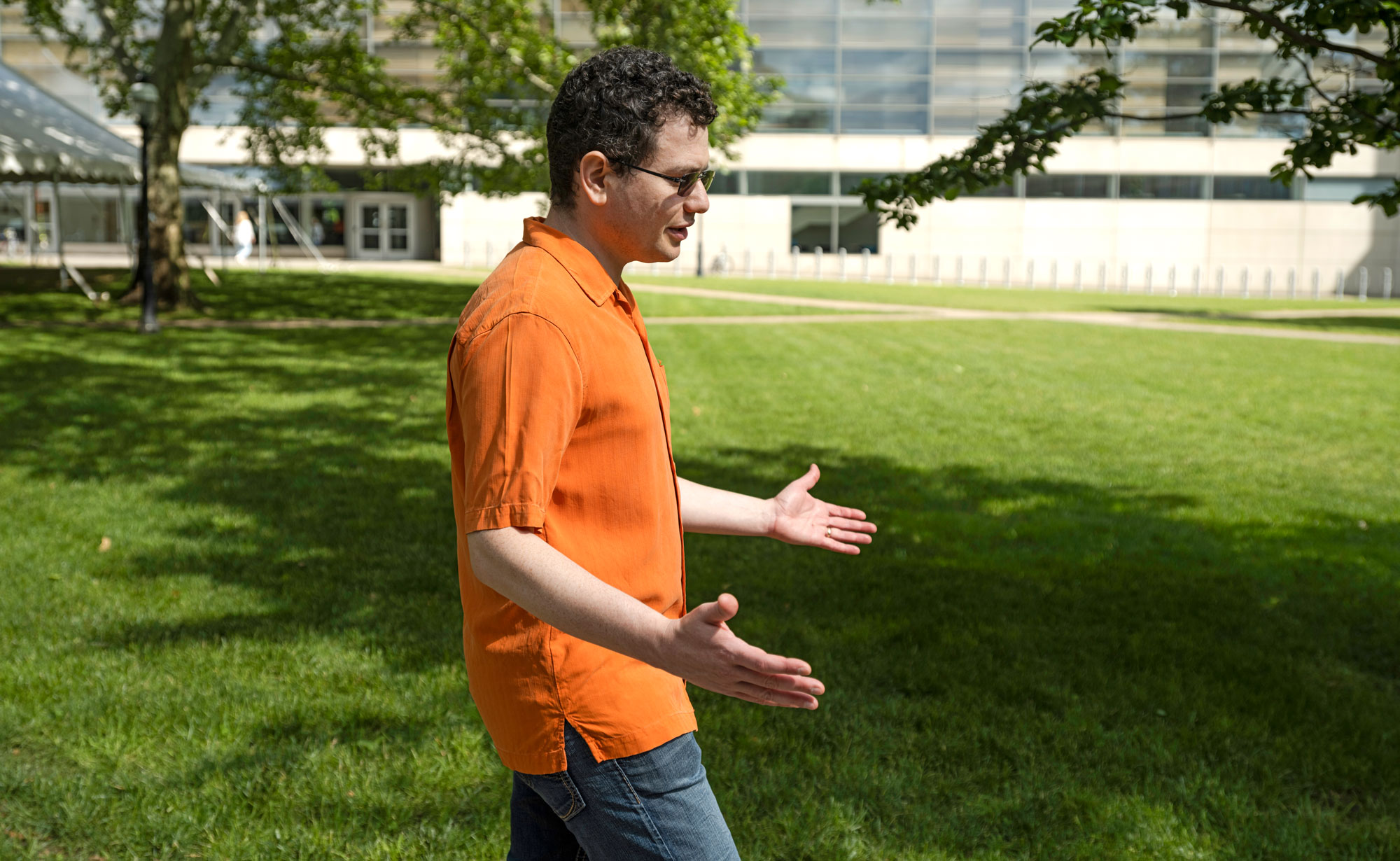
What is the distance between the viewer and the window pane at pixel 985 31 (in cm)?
4141

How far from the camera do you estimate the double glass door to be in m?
47.0

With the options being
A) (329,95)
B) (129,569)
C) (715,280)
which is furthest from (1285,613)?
(715,280)

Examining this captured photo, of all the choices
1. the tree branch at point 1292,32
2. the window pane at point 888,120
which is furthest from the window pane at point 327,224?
the tree branch at point 1292,32

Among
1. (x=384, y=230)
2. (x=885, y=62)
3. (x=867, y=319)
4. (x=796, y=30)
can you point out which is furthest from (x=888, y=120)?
(x=867, y=319)

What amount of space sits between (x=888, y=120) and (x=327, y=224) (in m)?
23.2

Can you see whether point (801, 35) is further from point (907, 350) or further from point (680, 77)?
point (680, 77)

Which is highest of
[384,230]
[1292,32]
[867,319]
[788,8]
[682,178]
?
[788,8]

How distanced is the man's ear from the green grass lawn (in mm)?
2264

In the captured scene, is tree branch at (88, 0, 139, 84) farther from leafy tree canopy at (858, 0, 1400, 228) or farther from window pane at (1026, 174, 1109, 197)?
window pane at (1026, 174, 1109, 197)

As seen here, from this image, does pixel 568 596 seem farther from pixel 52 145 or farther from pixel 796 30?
pixel 796 30

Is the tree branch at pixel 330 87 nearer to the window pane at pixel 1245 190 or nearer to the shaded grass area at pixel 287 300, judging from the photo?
the shaded grass area at pixel 287 300

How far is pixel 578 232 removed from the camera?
184cm

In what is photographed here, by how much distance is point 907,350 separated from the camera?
16.4 meters

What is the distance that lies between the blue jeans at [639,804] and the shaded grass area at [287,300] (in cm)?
1848
